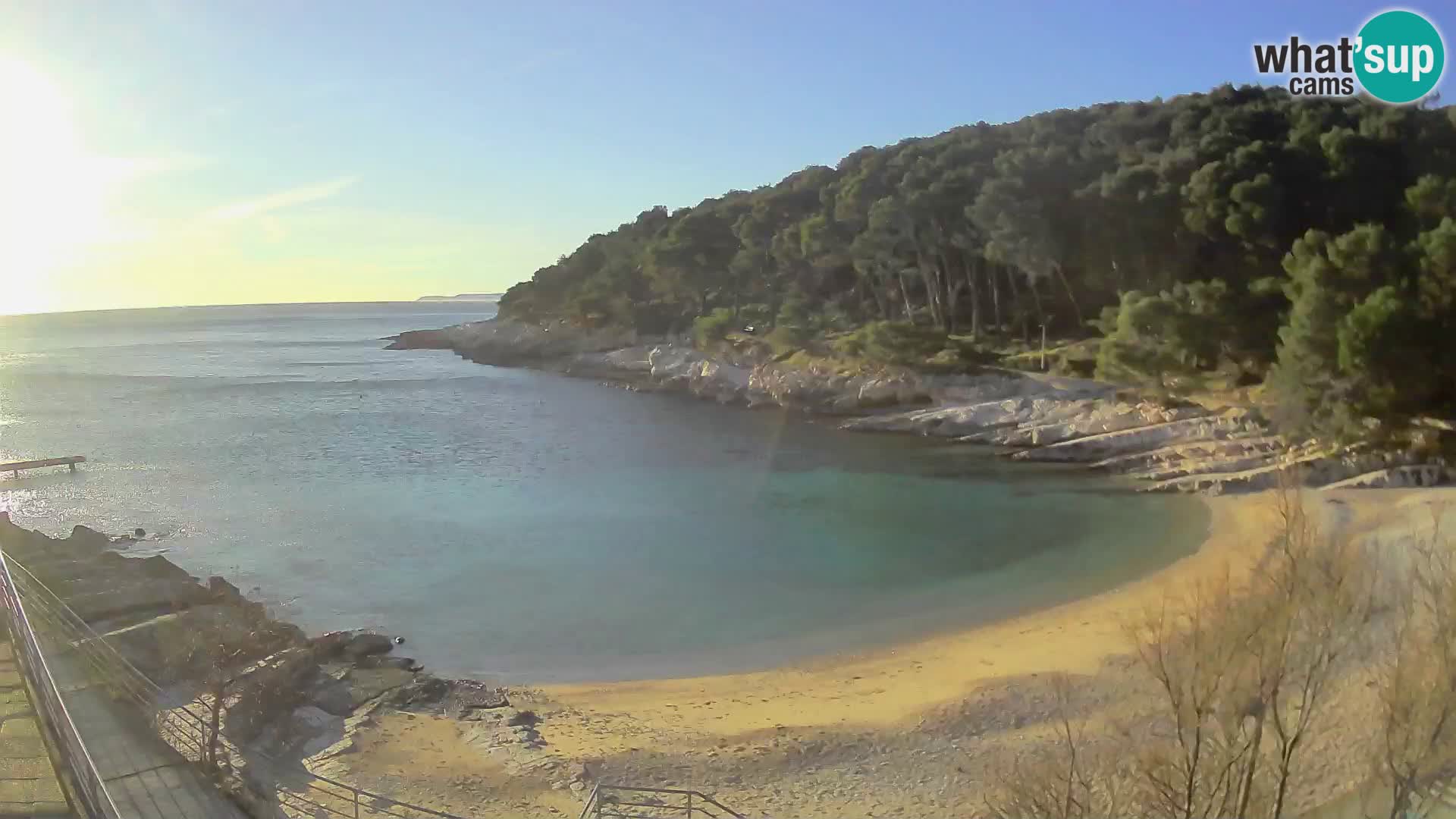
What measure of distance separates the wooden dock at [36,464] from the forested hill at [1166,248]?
26.0 meters

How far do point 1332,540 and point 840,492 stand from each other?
677 inches

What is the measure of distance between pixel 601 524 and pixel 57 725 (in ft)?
51.5

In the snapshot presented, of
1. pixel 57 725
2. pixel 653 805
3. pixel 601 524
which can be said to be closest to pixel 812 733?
pixel 653 805

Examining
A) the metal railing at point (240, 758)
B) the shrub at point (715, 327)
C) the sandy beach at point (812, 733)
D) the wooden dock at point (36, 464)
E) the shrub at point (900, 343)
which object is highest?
the shrub at point (715, 327)

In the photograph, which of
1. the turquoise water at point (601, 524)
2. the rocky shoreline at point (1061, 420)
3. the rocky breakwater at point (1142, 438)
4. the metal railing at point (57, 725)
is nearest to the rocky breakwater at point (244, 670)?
the turquoise water at point (601, 524)

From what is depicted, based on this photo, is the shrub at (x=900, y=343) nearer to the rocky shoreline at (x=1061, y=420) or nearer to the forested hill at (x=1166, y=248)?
the forested hill at (x=1166, y=248)

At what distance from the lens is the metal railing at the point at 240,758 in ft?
26.9

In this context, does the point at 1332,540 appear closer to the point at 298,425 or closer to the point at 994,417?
the point at 994,417

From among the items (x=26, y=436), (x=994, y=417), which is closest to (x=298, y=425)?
(x=26, y=436)

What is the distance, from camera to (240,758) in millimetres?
8742

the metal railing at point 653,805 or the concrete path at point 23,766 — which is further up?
the concrete path at point 23,766

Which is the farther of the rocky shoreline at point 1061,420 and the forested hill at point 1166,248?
the forested hill at point 1166,248

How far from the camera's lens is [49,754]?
587 centimetres

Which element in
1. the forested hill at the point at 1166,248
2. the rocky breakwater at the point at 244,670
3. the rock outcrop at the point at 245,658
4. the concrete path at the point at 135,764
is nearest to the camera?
the concrete path at the point at 135,764
